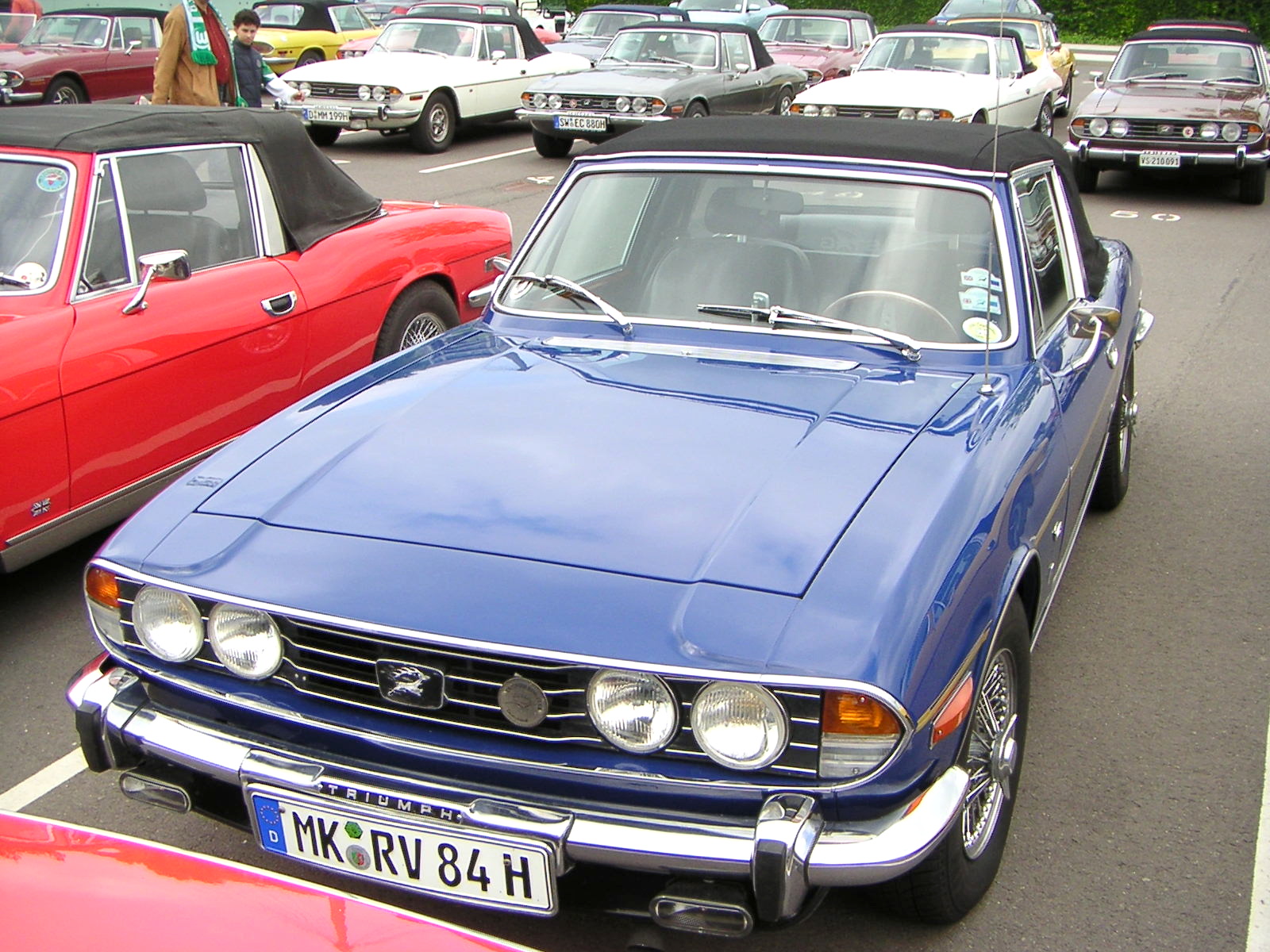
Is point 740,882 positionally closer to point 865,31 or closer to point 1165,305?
point 1165,305

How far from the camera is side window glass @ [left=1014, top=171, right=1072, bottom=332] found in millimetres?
3812

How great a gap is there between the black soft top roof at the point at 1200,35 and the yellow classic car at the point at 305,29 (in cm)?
1450

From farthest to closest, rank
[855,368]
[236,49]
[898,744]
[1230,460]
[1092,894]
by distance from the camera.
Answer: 1. [236,49]
2. [1230,460]
3. [855,368]
4. [1092,894]
5. [898,744]

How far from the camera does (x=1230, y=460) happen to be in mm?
5824

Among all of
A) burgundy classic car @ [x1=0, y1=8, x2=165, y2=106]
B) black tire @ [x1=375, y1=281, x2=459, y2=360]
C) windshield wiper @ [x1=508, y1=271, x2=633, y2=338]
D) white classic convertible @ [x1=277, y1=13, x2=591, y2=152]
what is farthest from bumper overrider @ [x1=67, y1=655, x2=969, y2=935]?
burgundy classic car @ [x1=0, y1=8, x2=165, y2=106]

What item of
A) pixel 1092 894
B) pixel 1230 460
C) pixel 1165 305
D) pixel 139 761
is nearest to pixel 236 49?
pixel 1165 305

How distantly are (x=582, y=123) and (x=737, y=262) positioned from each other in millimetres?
11142

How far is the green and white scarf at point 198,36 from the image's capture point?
381 inches

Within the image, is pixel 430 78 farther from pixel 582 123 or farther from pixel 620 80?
pixel 620 80

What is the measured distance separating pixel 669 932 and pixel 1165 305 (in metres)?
7.34

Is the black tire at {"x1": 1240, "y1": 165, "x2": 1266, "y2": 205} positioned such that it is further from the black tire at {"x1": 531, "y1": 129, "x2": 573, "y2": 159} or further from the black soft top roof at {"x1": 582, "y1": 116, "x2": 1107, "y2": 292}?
the black soft top roof at {"x1": 582, "y1": 116, "x2": 1107, "y2": 292}

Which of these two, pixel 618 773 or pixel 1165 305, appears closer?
pixel 618 773

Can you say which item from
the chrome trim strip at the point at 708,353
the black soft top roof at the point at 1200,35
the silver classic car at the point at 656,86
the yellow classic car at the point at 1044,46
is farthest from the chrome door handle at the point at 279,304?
the yellow classic car at the point at 1044,46

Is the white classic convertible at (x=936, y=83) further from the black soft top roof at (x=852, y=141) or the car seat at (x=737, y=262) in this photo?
the car seat at (x=737, y=262)
